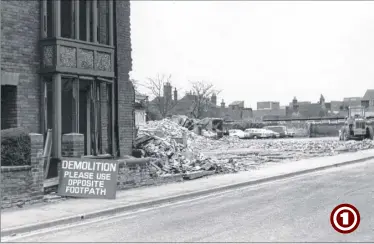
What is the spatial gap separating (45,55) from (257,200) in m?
7.07

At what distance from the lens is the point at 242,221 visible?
1029 centimetres

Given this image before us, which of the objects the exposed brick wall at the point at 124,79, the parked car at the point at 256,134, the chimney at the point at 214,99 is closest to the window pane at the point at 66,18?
the exposed brick wall at the point at 124,79

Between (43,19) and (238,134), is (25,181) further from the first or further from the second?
(238,134)

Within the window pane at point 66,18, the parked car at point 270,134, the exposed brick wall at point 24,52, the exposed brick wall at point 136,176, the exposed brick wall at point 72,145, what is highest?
the window pane at point 66,18

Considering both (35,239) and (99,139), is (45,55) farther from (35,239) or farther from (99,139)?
(35,239)

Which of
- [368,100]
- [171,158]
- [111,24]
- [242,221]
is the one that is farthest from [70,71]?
[368,100]

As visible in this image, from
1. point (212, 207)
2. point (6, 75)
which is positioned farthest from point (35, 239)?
point (6, 75)

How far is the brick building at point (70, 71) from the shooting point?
14219 millimetres

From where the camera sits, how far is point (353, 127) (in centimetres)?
5184

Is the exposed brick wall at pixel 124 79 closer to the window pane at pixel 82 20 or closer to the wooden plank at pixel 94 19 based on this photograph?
the wooden plank at pixel 94 19

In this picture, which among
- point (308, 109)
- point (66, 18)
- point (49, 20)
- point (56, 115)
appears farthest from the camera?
point (308, 109)

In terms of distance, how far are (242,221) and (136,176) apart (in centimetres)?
648

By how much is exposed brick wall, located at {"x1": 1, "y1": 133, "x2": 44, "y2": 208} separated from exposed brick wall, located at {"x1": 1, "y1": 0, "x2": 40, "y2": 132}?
6.13 feet

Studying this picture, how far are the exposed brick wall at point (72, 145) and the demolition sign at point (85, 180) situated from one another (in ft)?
2.17
